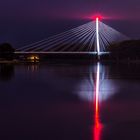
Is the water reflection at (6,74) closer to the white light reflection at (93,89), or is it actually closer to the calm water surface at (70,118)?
the white light reflection at (93,89)

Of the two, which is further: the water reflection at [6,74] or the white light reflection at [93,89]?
the water reflection at [6,74]

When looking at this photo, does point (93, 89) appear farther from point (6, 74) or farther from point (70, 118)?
point (6, 74)

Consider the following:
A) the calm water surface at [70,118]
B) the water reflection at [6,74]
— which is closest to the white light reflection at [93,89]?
the calm water surface at [70,118]

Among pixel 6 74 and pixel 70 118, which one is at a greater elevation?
pixel 6 74

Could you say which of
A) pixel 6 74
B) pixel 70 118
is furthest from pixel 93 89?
pixel 6 74

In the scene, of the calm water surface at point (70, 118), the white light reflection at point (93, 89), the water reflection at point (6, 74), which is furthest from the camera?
the water reflection at point (6, 74)

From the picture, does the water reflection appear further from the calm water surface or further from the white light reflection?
the calm water surface

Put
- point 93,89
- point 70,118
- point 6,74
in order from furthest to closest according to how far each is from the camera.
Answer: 1. point 6,74
2. point 93,89
3. point 70,118

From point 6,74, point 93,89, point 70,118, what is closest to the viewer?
point 70,118

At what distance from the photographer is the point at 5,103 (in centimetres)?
933

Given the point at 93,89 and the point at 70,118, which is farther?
the point at 93,89

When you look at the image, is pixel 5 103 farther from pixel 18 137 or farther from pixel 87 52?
pixel 87 52

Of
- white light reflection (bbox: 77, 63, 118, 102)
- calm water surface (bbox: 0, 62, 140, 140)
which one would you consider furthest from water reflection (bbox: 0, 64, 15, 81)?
calm water surface (bbox: 0, 62, 140, 140)

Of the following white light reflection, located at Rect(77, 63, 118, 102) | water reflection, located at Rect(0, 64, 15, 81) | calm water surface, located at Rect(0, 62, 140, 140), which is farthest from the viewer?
water reflection, located at Rect(0, 64, 15, 81)
